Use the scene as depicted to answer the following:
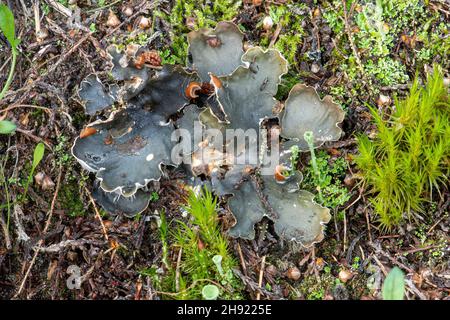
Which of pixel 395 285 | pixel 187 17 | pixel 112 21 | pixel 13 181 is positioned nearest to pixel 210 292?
pixel 395 285

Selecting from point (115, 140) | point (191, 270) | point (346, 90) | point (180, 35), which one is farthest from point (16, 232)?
point (346, 90)

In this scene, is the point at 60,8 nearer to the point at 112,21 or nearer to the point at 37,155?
the point at 112,21

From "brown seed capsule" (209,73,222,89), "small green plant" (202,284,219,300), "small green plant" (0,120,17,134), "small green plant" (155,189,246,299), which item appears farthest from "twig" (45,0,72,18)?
"small green plant" (202,284,219,300)

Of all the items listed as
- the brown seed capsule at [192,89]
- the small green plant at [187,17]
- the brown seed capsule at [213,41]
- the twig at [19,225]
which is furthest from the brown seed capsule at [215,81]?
the twig at [19,225]

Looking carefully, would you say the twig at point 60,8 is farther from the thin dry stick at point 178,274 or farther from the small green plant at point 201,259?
the thin dry stick at point 178,274

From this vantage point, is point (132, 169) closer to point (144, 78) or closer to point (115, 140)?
point (115, 140)

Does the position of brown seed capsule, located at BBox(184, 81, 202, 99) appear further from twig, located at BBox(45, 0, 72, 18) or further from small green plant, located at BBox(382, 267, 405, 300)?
small green plant, located at BBox(382, 267, 405, 300)
